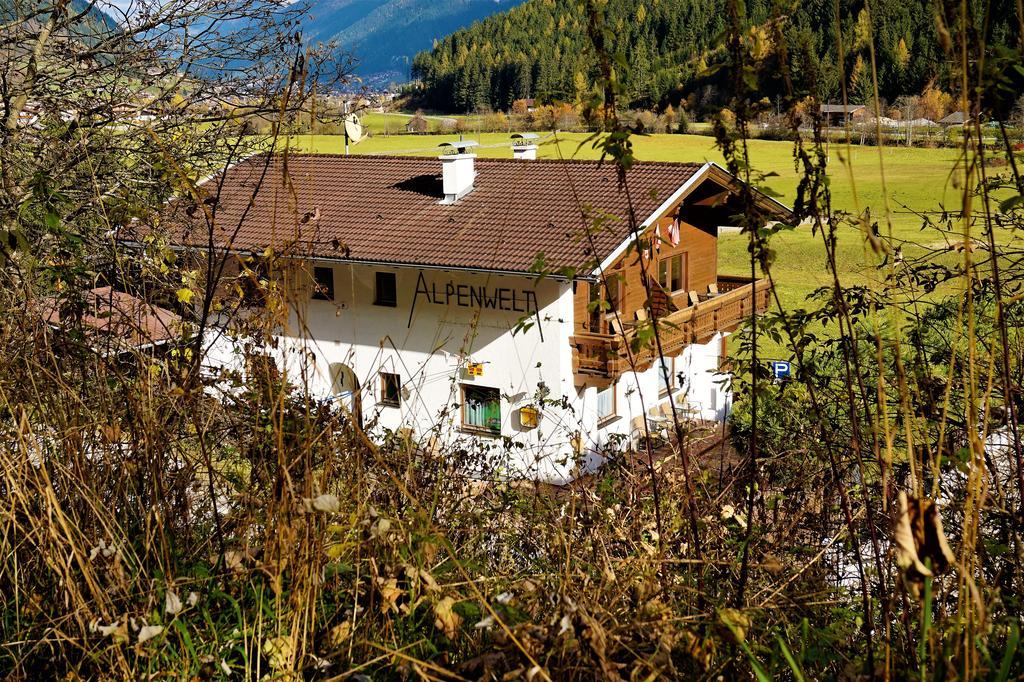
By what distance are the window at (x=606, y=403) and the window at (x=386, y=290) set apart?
14.0 ft

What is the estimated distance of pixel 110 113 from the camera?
25.5 feet

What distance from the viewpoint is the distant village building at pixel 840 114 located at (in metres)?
2.00

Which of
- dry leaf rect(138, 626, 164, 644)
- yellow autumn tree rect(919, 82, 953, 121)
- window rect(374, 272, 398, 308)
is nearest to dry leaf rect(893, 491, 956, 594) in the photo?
dry leaf rect(138, 626, 164, 644)

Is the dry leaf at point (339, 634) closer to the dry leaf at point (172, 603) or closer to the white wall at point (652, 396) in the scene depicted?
the dry leaf at point (172, 603)

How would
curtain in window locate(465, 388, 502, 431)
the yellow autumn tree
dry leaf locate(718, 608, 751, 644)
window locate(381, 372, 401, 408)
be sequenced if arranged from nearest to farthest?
dry leaf locate(718, 608, 751, 644)
window locate(381, 372, 401, 408)
the yellow autumn tree
curtain in window locate(465, 388, 502, 431)

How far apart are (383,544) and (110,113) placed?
6534 millimetres

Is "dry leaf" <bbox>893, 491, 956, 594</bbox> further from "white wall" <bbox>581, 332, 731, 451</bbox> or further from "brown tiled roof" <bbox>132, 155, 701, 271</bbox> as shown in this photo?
"white wall" <bbox>581, 332, 731, 451</bbox>

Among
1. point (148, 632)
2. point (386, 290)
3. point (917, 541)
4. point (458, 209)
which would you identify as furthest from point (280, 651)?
point (458, 209)

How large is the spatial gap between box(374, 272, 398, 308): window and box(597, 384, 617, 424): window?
4.26 meters

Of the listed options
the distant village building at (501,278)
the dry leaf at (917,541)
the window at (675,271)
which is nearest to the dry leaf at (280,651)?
A: the dry leaf at (917,541)

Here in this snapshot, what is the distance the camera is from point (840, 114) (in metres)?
2.11

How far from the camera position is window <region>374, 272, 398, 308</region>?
1995 centimetres

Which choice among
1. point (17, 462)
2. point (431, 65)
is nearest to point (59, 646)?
point (17, 462)

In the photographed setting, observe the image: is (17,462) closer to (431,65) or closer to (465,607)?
(465,607)
